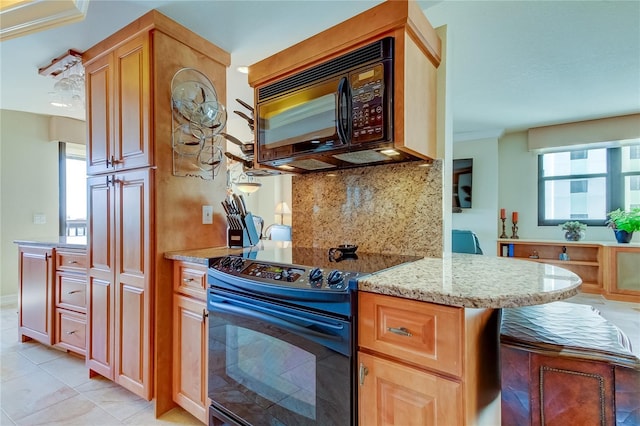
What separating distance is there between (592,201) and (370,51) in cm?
514

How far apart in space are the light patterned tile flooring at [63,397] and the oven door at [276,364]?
512mm

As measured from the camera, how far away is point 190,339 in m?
Result: 1.73

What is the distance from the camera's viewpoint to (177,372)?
181cm

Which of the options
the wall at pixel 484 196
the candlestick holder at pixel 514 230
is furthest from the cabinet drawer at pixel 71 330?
the candlestick holder at pixel 514 230

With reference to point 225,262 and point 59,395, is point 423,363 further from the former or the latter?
point 59,395

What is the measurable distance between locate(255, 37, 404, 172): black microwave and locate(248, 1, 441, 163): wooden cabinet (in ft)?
0.11

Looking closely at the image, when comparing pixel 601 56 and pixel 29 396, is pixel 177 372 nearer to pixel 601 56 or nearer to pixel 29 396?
pixel 29 396

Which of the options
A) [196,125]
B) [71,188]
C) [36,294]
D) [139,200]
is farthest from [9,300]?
[196,125]

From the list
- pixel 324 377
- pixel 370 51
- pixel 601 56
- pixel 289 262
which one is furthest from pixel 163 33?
pixel 601 56

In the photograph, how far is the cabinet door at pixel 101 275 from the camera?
6.62 feet

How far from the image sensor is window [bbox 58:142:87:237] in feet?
14.0

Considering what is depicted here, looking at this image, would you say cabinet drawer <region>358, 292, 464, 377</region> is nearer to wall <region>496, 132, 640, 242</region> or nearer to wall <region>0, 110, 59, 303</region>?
wall <region>0, 110, 59, 303</region>

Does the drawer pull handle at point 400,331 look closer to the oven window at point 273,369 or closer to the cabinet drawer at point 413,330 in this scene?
the cabinet drawer at point 413,330

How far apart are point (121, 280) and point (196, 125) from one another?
3.52ft
